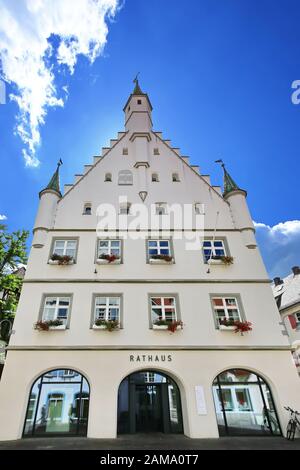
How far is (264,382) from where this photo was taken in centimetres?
1209

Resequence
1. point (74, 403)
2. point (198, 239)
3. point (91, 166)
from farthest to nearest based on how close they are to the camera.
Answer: point (91, 166) → point (198, 239) → point (74, 403)

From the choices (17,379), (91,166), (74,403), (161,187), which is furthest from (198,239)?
(17,379)

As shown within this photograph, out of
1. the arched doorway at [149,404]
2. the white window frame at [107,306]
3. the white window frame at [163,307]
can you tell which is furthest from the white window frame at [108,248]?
the arched doorway at [149,404]

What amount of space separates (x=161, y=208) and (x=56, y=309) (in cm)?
835

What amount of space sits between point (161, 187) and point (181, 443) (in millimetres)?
13277

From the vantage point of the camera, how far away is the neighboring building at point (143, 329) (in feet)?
37.2

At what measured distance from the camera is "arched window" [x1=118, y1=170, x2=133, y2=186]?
58.3 ft

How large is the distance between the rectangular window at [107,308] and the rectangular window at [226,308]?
192 inches

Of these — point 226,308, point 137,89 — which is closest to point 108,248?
point 226,308

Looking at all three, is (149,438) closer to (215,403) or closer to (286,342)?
(215,403)

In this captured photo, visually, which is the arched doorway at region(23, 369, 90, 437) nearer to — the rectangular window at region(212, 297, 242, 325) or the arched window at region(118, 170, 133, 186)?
the rectangular window at region(212, 297, 242, 325)

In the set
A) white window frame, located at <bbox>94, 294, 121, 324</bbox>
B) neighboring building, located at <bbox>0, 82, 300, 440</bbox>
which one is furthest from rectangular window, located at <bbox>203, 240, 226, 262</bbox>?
white window frame, located at <bbox>94, 294, 121, 324</bbox>

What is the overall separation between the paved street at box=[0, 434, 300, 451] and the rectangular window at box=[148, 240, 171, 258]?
833 cm

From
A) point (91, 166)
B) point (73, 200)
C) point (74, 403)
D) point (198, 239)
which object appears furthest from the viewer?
point (91, 166)
